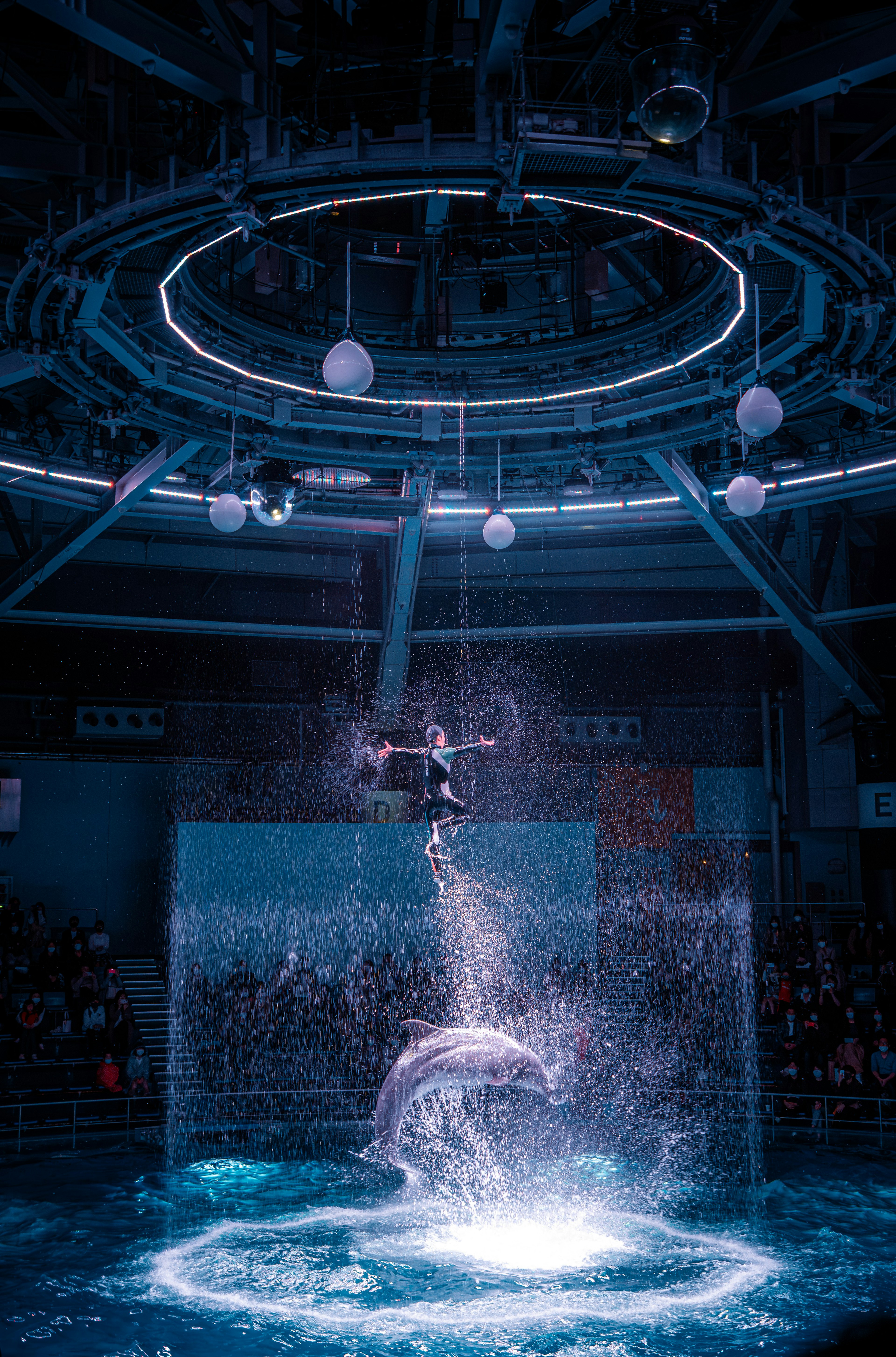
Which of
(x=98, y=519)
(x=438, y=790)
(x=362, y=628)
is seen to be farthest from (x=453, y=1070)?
(x=362, y=628)

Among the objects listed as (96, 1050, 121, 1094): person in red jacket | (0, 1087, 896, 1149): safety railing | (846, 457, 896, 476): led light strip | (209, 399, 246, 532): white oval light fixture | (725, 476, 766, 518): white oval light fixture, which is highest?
(846, 457, 896, 476): led light strip

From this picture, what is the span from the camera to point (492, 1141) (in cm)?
1489

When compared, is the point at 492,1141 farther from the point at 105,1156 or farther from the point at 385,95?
the point at 385,95

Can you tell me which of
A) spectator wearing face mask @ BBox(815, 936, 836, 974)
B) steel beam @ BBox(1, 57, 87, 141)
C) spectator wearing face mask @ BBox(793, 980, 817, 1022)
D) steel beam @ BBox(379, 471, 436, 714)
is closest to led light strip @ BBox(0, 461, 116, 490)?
steel beam @ BBox(379, 471, 436, 714)

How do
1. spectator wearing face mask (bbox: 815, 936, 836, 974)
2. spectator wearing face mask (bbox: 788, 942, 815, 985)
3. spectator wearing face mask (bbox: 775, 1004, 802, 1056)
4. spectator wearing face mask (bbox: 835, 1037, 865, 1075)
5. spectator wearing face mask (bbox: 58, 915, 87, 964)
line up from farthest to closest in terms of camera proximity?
1. spectator wearing face mask (bbox: 788, 942, 815, 985)
2. spectator wearing face mask (bbox: 58, 915, 87, 964)
3. spectator wearing face mask (bbox: 815, 936, 836, 974)
4. spectator wearing face mask (bbox: 775, 1004, 802, 1056)
5. spectator wearing face mask (bbox: 835, 1037, 865, 1075)

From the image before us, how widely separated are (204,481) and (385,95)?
7.54 meters

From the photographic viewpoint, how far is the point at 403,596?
1706cm

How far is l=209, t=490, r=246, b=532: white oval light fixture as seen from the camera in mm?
9719

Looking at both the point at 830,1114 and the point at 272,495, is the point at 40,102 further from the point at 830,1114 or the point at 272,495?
the point at 830,1114

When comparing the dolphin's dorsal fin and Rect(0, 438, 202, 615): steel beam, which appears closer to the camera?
the dolphin's dorsal fin

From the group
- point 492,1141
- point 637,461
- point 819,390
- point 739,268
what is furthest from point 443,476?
point 492,1141

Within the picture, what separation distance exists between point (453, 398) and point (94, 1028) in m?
9.64

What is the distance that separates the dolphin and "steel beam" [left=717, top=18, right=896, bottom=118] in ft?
25.3

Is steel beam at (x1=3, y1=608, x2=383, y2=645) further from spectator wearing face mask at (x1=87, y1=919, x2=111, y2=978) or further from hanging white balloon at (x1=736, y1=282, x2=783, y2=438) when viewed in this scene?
hanging white balloon at (x1=736, y1=282, x2=783, y2=438)
